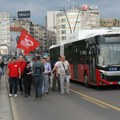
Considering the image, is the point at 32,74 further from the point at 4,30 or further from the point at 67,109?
the point at 4,30

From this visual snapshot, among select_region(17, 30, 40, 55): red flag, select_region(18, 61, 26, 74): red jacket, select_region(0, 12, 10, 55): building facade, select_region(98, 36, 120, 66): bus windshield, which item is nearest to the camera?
select_region(18, 61, 26, 74): red jacket

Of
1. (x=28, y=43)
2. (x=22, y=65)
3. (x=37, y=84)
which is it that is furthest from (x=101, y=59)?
(x=28, y=43)

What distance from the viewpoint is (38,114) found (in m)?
13.5

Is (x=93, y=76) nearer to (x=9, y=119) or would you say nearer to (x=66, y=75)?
(x=66, y=75)

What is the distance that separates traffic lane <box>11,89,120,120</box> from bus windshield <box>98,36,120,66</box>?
525 centimetres

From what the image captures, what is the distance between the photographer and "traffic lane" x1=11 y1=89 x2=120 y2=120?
12.6 m

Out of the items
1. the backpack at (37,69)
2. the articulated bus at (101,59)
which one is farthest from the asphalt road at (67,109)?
the articulated bus at (101,59)

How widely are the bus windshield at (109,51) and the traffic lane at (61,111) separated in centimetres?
525

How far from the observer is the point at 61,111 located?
14.0 m

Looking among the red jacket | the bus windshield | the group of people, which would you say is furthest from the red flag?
the red jacket

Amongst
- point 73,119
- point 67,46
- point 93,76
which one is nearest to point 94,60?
point 93,76

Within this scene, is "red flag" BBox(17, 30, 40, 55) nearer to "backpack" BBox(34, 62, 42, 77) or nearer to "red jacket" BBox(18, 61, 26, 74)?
"red jacket" BBox(18, 61, 26, 74)

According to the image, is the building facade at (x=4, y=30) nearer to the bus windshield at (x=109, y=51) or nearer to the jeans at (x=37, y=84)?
the bus windshield at (x=109, y=51)

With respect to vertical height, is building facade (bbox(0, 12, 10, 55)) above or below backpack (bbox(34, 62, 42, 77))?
above
